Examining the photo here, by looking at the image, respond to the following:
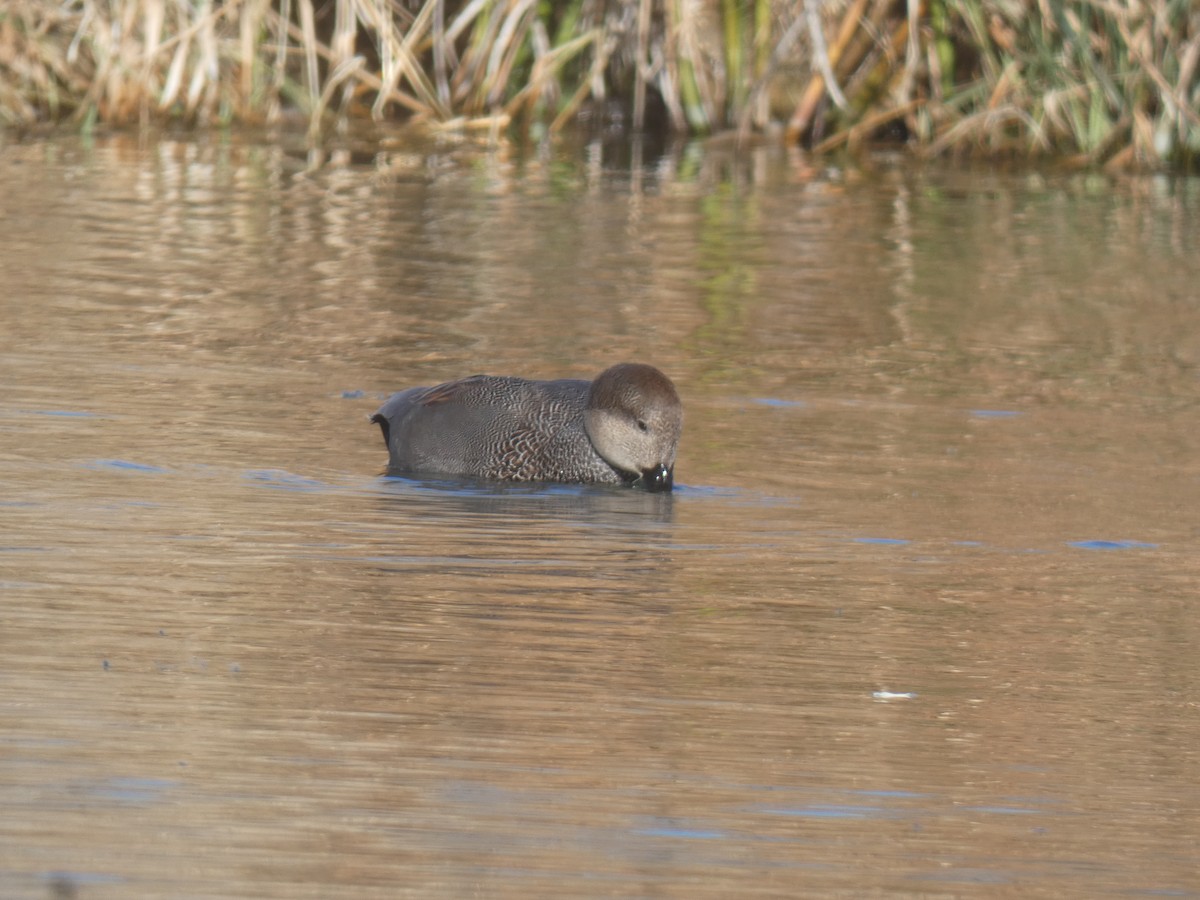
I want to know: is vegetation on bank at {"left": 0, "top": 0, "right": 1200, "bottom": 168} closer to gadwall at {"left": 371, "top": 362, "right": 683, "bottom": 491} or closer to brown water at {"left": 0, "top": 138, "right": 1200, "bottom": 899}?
brown water at {"left": 0, "top": 138, "right": 1200, "bottom": 899}

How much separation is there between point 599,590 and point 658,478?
123cm

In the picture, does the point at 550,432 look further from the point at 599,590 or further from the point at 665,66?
the point at 665,66

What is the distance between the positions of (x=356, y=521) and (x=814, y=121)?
12.0 metres

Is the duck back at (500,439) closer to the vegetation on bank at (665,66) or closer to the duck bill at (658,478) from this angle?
the duck bill at (658,478)

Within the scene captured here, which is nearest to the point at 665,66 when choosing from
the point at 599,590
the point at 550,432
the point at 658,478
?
the point at 550,432

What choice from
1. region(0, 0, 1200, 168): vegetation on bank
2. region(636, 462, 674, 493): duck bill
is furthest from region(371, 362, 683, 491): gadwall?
region(0, 0, 1200, 168): vegetation on bank

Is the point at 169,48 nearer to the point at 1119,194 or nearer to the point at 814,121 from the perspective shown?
the point at 814,121

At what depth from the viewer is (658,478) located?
20.6 ft

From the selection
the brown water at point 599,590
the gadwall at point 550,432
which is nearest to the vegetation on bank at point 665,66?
the brown water at point 599,590


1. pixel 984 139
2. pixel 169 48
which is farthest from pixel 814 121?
pixel 169 48

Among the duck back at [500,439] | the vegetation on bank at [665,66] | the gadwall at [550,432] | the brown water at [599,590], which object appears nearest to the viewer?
the brown water at [599,590]

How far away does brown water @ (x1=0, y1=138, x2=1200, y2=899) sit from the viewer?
3461 millimetres

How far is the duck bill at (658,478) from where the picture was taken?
247 inches

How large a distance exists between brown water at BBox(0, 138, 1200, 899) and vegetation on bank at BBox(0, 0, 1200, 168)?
4.52 meters
